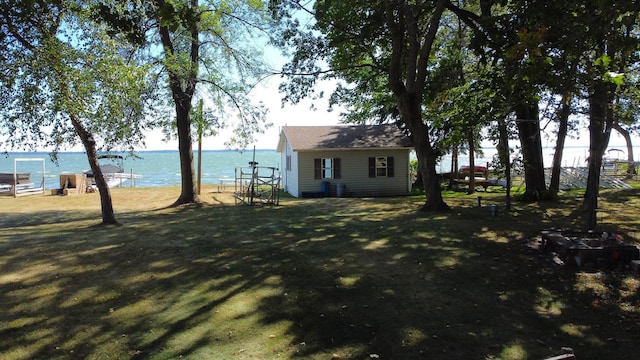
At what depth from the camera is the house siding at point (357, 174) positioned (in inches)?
974

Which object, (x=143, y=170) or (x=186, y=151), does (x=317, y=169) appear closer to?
(x=186, y=151)

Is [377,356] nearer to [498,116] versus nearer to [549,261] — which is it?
[549,261]

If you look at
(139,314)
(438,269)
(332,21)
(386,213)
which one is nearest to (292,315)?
(139,314)

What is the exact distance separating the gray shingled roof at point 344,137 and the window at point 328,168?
35.1 inches

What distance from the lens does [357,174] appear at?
25297mm

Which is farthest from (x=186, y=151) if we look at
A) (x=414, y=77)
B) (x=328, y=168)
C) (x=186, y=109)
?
(x=414, y=77)

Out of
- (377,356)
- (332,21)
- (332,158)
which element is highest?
(332,21)

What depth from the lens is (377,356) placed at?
4676 millimetres

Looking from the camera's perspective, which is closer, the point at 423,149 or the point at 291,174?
the point at 423,149

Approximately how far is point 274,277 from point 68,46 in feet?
23.2

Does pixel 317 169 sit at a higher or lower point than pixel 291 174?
higher

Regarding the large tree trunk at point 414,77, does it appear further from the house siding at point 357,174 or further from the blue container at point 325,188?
the house siding at point 357,174

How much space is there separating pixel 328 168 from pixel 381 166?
9.97 ft

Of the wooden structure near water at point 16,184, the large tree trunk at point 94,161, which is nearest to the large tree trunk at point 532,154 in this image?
the large tree trunk at point 94,161
